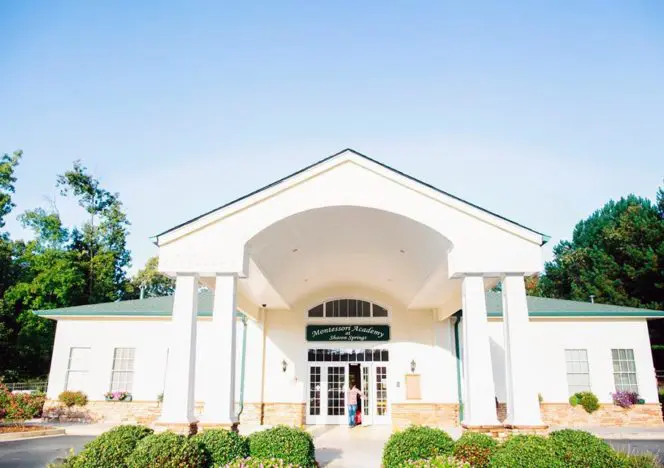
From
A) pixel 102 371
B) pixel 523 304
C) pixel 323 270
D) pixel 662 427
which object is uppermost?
pixel 323 270

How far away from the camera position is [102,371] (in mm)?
18922

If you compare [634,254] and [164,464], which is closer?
[164,464]

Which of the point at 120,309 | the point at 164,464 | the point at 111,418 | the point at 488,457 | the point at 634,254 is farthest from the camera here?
the point at 634,254

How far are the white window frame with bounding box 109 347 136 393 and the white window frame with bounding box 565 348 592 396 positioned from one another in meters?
16.3

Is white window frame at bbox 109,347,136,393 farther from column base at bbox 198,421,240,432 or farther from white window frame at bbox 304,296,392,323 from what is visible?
column base at bbox 198,421,240,432

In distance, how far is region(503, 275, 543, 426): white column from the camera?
9891 mm

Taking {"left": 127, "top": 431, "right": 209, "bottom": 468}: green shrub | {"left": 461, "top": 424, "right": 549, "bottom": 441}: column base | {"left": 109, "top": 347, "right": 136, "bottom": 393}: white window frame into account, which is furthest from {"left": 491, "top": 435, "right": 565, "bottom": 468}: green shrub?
{"left": 109, "top": 347, "right": 136, "bottom": 393}: white window frame

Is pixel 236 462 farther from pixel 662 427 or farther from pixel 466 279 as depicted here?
pixel 662 427

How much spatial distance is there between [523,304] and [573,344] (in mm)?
9941

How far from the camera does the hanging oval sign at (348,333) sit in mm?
19203

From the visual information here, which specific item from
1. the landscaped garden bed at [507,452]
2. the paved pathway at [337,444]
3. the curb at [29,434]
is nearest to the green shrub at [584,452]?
the landscaped garden bed at [507,452]

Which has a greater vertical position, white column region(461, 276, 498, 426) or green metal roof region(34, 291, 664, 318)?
green metal roof region(34, 291, 664, 318)

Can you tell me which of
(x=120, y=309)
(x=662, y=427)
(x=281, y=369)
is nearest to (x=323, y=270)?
(x=281, y=369)

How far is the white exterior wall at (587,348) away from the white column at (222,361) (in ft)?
38.0
